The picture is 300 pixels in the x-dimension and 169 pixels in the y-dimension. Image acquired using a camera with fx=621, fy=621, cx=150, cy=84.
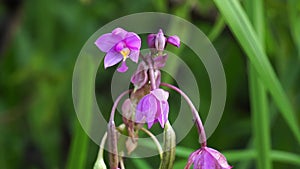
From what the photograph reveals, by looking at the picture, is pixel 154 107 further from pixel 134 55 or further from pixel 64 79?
pixel 64 79

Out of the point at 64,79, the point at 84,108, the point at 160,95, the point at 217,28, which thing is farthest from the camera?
the point at 64,79

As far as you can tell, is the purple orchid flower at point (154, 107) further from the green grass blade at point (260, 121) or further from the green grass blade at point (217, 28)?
the green grass blade at point (217, 28)

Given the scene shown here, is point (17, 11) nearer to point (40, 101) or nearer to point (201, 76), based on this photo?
point (40, 101)

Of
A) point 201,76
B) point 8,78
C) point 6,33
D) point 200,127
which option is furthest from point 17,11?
point 200,127

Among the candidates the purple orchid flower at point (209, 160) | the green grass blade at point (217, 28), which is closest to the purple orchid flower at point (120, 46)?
the purple orchid flower at point (209, 160)

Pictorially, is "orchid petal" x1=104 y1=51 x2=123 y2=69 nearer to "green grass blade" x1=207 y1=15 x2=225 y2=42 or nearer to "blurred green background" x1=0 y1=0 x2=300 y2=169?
"green grass blade" x1=207 y1=15 x2=225 y2=42

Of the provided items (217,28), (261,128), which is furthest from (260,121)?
(217,28)

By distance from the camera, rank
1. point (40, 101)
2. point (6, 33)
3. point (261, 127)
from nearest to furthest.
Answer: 1. point (261, 127)
2. point (40, 101)
3. point (6, 33)
